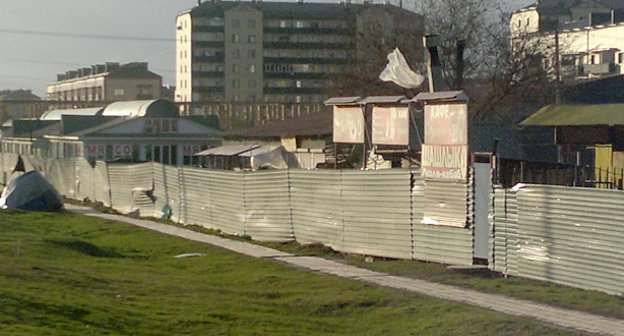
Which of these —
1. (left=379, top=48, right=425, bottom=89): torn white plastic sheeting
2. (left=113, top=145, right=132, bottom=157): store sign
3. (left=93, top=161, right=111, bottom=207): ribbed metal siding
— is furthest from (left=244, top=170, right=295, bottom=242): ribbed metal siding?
(left=113, top=145, right=132, bottom=157): store sign

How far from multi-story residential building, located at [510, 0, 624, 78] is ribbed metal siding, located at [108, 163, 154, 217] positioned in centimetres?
1707

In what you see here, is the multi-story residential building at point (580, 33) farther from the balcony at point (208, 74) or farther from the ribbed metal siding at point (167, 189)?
the balcony at point (208, 74)

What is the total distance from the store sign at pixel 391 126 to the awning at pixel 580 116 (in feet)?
23.6

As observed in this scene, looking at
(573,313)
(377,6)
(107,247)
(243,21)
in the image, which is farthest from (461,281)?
(243,21)

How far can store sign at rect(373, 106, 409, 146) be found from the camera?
19328 millimetres

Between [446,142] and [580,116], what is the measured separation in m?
9.89

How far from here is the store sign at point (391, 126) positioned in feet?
63.4

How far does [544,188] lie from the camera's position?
14945mm

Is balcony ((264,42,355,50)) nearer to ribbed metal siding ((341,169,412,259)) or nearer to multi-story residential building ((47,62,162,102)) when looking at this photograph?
multi-story residential building ((47,62,162,102))

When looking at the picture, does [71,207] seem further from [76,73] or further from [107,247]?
[76,73]

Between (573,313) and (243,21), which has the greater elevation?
(243,21)

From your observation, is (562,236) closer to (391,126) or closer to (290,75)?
(391,126)

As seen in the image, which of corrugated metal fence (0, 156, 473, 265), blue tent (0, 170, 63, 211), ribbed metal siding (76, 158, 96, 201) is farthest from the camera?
ribbed metal siding (76, 158, 96, 201)

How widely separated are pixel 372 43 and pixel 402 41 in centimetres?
184
